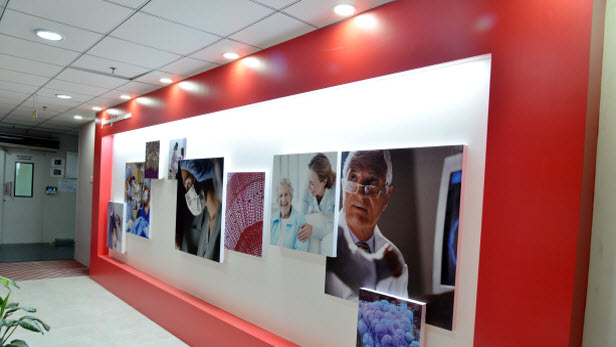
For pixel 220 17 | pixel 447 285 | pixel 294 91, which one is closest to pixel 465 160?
pixel 447 285

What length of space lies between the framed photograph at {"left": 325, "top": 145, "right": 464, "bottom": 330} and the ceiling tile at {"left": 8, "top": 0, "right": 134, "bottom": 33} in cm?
229

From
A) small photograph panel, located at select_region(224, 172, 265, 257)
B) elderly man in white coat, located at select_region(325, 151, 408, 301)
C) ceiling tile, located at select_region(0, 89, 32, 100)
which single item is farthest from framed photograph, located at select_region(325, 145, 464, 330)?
ceiling tile, located at select_region(0, 89, 32, 100)

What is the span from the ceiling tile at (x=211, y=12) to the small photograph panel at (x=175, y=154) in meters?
2.33

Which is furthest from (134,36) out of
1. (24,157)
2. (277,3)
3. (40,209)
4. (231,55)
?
(40,209)

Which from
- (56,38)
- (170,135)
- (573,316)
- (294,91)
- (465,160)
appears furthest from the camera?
(170,135)

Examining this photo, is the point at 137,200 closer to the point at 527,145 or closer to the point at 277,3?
the point at 277,3

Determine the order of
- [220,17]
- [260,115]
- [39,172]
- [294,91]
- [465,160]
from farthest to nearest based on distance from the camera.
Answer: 1. [39,172]
2. [260,115]
3. [294,91]
4. [220,17]
5. [465,160]

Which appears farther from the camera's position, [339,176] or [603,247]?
[339,176]

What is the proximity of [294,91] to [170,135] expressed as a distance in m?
→ 2.95

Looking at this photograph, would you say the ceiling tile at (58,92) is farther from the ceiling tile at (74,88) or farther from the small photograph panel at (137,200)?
the small photograph panel at (137,200)

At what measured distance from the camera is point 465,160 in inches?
101

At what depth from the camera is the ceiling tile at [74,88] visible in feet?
19.2

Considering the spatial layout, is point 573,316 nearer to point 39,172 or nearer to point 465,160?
point 465,160

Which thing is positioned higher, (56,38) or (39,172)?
(56,38)
